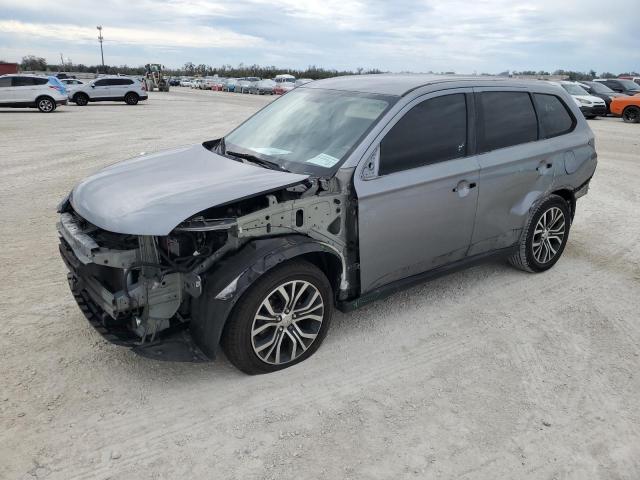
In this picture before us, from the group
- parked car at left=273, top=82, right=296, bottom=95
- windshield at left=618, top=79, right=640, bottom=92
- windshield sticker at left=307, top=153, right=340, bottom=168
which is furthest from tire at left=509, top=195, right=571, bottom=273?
parked car at left=273, top=82, right=296, bottom=95

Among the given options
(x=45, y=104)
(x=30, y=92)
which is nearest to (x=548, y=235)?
(x=45, y=104)

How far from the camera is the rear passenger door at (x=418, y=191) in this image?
3.53 m

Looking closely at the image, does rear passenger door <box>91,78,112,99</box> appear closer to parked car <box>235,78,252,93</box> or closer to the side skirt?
parked car <box>235,78,252,93</box>

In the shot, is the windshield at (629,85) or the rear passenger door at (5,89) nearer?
the rear passenger door at (5,89)

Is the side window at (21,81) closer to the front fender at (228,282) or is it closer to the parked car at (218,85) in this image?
the front fender at (228,282)

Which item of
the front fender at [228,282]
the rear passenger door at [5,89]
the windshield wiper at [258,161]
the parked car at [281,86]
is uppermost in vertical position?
the parked car at [281,86]

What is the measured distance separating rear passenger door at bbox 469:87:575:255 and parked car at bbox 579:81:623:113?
2076 centimetres

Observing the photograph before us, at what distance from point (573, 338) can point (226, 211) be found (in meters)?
2.75

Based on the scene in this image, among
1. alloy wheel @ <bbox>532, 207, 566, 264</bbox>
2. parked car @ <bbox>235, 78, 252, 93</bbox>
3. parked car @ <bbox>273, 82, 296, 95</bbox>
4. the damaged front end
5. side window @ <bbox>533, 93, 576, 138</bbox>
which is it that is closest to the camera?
the damaged front end

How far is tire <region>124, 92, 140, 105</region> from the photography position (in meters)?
28.8

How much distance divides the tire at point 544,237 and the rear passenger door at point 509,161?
153 mm

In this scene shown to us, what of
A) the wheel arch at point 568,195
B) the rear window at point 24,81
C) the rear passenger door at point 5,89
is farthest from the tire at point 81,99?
the wheel arch at point 568,195

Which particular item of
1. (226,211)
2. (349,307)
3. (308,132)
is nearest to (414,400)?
Result: (349,307)

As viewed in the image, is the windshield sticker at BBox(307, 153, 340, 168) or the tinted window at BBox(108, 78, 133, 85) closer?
the windshield sticker at BBox(307, 153, 340, 168)
